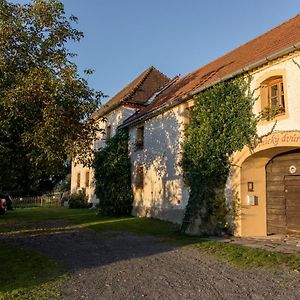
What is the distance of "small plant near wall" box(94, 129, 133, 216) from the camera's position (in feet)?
65.9

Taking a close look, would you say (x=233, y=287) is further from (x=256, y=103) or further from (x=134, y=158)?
(x=134, y=158)

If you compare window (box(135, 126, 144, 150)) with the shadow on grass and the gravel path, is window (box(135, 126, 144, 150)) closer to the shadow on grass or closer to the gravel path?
the shadow on grass

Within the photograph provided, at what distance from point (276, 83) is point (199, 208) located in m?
5.00

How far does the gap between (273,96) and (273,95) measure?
0.13 ft

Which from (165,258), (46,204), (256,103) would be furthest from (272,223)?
(46,204)

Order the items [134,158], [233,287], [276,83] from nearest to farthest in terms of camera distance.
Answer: [233,287], [276,83], [134,158]

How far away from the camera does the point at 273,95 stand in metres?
11.8

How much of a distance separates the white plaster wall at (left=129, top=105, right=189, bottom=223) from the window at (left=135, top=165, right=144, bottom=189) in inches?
9.2

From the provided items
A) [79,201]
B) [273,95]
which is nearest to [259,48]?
[273,95]

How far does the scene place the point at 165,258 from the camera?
8836mm

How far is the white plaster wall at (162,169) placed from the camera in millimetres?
16016

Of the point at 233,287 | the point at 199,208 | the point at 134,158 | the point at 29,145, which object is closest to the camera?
the point at 233,287

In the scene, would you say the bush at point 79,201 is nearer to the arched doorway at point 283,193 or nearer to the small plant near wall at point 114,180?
the small plant near wall at point 114,180

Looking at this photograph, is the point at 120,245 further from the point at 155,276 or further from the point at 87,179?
the point at 87,179
